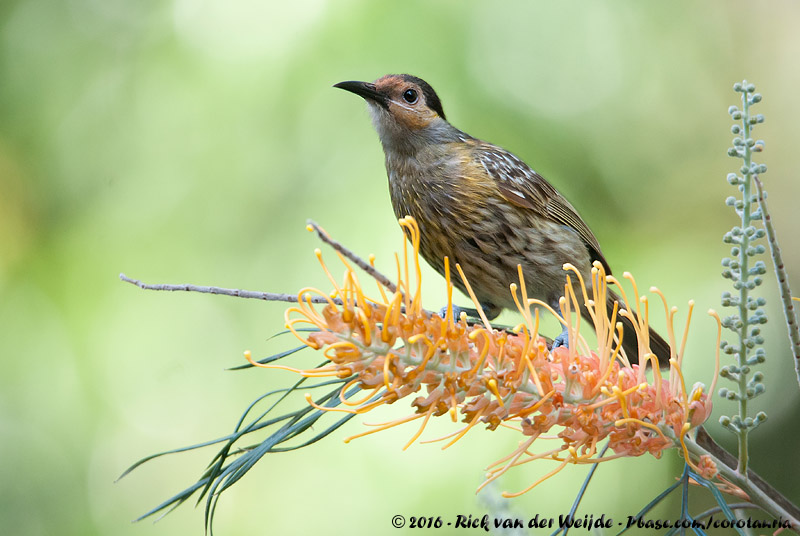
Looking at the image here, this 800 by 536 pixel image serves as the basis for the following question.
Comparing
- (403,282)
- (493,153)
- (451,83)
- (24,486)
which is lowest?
(24,486)

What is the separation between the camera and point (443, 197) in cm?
369

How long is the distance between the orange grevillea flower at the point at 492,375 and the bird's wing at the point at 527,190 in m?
2.12

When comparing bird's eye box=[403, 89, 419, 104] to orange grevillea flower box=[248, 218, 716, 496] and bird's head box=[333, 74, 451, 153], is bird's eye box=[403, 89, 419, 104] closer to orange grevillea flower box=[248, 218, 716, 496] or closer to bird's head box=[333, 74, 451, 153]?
bird's head box=[333, 74, 451, 153]

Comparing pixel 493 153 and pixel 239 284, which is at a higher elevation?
pixel 493 153

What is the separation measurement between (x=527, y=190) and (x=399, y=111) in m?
0.69

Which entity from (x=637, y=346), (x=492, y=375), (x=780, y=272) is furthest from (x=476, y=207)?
(x=780, y=272)

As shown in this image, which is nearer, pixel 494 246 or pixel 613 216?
pixel 494 246

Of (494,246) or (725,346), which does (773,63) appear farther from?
(725,346)

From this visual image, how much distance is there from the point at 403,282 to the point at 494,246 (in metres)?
2.05

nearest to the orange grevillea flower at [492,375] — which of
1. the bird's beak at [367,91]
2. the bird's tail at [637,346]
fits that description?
the bird's tail at [637,346]

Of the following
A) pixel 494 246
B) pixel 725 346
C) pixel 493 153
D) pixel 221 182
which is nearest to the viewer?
pixel 725 346

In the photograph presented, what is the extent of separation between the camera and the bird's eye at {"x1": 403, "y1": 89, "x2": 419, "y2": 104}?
403 centimetres

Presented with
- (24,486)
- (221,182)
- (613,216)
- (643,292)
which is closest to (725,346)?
(643,292)

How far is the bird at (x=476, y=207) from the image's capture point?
11.9 feet
